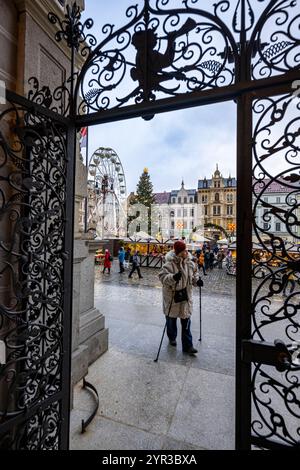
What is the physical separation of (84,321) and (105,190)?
1364cm

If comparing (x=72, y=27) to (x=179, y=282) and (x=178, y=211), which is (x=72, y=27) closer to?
(x=179, y=282)

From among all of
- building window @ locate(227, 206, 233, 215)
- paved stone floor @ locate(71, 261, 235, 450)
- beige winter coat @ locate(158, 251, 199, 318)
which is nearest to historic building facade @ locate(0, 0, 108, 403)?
paved stone floor @ locate(71, 261, 235, 450)

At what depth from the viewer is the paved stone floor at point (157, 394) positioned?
219 centimetres

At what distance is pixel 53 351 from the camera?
1.90 meters

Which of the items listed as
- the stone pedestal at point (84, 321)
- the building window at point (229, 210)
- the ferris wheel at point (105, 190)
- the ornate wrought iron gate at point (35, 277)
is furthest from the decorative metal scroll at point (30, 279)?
the building window at point (229, 210)

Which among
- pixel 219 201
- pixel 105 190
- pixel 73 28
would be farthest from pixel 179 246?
pixel 219 201

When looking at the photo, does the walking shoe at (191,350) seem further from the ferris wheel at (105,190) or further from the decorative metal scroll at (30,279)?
the ferris wheel at (105,190)

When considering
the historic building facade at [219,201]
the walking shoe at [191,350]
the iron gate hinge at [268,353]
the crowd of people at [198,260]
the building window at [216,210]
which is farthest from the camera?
the building window at [216,210]

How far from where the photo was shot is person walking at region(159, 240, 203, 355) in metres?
3.85

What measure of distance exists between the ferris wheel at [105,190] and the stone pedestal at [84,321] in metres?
10.4

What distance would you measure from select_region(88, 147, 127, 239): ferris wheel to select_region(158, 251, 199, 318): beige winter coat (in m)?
10.4

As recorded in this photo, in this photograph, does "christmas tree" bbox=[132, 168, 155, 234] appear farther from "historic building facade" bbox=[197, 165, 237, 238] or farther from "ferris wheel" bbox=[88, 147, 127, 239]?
"ferris wheel" bbox=[88, 147, 127, 239]
